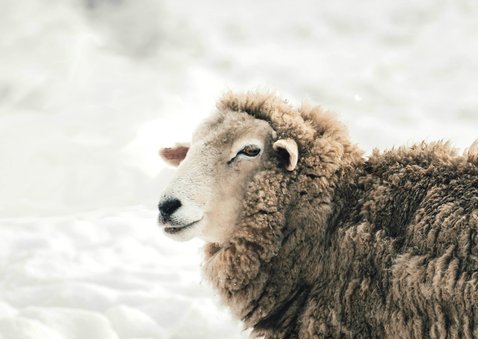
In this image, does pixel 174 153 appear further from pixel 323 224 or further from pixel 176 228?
pixel 323 224

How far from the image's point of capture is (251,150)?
3562 millimetres

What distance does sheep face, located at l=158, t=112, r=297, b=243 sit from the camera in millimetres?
3443

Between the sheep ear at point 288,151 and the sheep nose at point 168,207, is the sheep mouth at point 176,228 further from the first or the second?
the sheep ear at point 288,151

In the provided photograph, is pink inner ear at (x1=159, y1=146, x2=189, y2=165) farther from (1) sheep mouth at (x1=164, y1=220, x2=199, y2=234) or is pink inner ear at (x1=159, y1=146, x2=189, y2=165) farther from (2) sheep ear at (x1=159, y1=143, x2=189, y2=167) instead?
(1) sheep mouth at (x1=164, y1=220, x2=199, y2=234)

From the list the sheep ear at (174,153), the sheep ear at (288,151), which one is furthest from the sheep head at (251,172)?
the sheep ear at (174,153)

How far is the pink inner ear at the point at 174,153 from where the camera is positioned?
415cm

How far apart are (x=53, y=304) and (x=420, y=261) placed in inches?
145

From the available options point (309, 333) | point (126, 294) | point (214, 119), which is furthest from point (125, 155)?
point (309, 333)

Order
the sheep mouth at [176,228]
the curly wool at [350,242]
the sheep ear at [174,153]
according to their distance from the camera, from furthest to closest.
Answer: the sheep ear at [174,153] < the sheep mouth at [176,228] < the curly wool at [350,242]

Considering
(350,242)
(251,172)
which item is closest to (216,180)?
(251,172)

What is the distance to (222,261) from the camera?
11.7ft

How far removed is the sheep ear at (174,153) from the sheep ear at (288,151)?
85cm

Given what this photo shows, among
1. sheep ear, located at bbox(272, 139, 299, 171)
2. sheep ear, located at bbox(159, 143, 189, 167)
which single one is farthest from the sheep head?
sheep ear, located at bbox(159, 143, 189, 167)

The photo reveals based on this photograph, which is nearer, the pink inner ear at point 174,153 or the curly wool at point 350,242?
the curly wool at point 350,242
